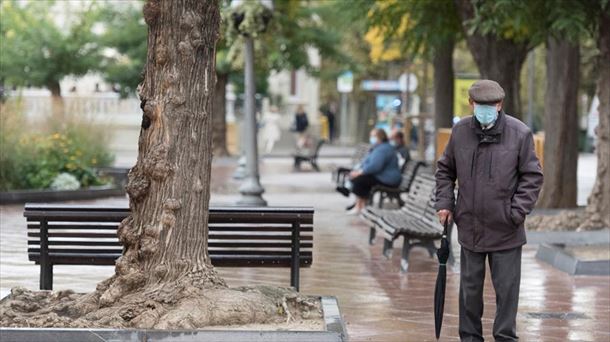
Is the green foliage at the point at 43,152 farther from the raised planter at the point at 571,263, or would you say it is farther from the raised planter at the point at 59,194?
the raised planter at the point at 571,263

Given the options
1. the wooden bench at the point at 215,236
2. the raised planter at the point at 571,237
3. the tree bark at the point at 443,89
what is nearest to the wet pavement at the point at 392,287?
the raised planter at the point at 571,237

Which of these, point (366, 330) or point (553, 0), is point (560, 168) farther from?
point (366, 330)

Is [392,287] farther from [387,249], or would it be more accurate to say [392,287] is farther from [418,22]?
[418,22]

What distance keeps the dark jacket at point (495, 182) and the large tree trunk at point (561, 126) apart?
11210 mm

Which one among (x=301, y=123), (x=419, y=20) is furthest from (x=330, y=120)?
(x=419, y=20)

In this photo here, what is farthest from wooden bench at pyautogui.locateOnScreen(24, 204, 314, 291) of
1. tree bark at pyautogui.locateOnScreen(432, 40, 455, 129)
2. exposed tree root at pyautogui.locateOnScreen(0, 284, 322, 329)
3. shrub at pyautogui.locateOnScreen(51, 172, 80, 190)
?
tree bark at pyautogui.locateOnScreen(432, 40, 455, 129)

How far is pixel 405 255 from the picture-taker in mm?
12938

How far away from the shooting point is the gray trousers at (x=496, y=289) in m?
8.01

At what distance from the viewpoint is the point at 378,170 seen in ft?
62.1

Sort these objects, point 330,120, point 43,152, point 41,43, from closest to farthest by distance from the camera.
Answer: point 43,152
point 41,43
point 330,120

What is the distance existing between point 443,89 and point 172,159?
20.6 m

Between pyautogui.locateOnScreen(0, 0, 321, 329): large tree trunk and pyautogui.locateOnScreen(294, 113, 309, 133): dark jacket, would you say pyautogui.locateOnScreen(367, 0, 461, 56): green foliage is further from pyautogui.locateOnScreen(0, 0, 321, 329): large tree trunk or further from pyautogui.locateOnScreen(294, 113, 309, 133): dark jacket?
pyautogui.locateOnScreen(294, 113, 309, 133): dark jacket

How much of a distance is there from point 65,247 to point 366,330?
234 cm

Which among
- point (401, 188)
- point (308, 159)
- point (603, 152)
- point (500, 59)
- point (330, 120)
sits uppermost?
point (500, 59)
